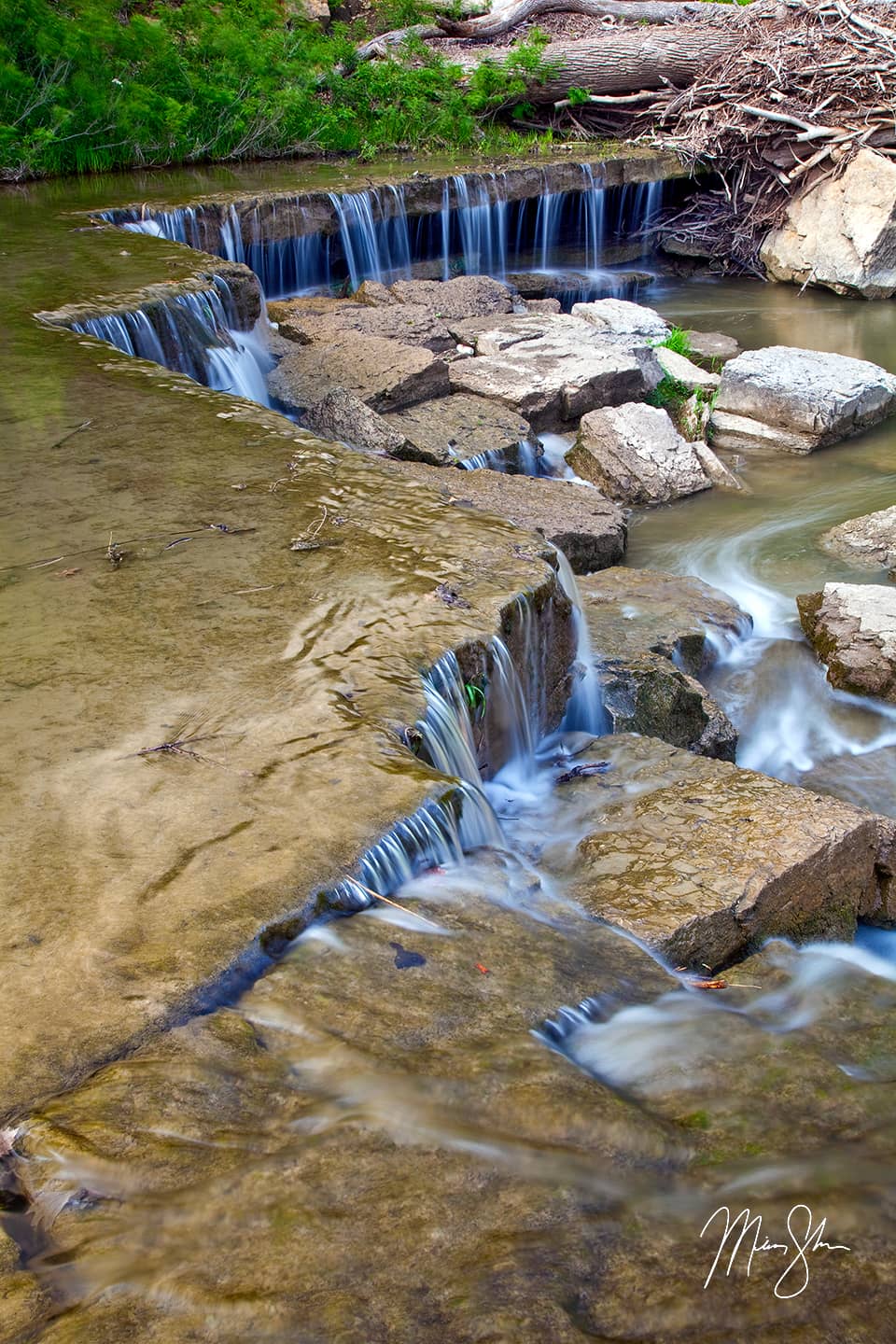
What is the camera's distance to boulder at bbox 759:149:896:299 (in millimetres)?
13500

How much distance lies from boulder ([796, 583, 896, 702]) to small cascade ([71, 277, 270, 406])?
393 centimetres

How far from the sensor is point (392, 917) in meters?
2.80

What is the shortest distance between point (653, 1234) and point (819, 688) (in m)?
4.50

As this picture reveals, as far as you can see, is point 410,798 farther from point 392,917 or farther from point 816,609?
point 816,609

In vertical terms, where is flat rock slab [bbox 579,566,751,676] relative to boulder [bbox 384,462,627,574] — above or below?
below

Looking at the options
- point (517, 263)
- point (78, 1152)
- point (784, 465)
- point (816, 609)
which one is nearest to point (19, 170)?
point (517, 263)

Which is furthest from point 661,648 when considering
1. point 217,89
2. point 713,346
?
point 217,89

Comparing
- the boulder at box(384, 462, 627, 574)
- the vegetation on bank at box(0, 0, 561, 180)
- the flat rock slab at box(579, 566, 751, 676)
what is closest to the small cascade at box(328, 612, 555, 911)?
the flat rock slab at box(579, 566, 751, 676)

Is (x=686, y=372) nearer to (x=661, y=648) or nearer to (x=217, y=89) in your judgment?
(x=661, y=648)

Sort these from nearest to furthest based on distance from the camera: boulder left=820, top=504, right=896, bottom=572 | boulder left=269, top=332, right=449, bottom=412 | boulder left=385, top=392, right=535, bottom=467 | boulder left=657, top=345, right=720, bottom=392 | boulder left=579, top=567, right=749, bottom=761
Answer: boulder left=579, top=567, right=749, bottom=761 → boulder left=820, top=504, right=896, bottom=572 → boulder left=385, top=392, right=535, bottom=467 → boulder left=269, top=332, right=449, bottom=412 → boulder left=657, top=345, right=720, bottom=392

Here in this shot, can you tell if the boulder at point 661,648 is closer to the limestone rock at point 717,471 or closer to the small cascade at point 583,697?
the small cascade at point 583,697

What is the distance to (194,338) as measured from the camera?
7.66 meters

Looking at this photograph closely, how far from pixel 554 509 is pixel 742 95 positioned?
33.6ft
